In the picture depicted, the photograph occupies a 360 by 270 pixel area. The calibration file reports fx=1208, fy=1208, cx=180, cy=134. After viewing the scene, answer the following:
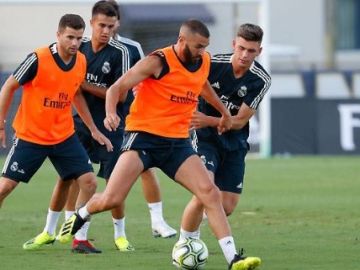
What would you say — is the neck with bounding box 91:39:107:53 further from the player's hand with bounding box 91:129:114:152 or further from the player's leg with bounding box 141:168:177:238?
the player's leg with bounding box 141:168:177:238

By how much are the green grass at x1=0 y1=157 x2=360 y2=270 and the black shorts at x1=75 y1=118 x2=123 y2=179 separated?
2.65 ft

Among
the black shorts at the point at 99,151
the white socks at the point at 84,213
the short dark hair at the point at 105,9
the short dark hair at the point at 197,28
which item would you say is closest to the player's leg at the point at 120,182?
the white socks at the point at 84,213

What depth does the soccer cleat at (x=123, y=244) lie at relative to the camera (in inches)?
476

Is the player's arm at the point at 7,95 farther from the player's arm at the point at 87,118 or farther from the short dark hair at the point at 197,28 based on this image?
the short dark hair at the point at 197,28

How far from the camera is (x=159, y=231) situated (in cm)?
1320

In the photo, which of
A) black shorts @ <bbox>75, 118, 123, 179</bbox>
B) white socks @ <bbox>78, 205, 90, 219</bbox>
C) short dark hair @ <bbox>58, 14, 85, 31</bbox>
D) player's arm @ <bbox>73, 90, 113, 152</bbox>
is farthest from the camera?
black shorts @ <bbox>75, 118, 123, 179</bbox>

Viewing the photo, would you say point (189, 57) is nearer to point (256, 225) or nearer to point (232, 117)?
point (232, 117)

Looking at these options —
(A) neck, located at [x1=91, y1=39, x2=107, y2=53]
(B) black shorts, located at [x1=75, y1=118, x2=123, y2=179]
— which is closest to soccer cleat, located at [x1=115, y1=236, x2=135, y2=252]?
(B) black shorts, located at [x1=75, y1=118, x2=123, y2=179]

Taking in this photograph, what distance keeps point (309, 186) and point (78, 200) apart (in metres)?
8.88

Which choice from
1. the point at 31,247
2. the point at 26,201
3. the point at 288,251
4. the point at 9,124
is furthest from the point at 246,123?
the point at 9,124

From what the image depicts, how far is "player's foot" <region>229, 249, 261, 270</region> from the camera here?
1012cm

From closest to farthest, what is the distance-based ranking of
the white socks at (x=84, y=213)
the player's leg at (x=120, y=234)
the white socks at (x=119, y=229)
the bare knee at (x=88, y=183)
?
the white socks at (x=84, y=213) < the bare knee at (x=88, y=183) < the player's leg at (x=120, y=234) < the white socks at (x=119, y=229)

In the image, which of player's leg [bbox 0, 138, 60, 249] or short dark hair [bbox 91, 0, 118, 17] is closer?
player's leg [bbox 0, 138, 60, 249]

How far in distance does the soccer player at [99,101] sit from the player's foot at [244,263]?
207cm
